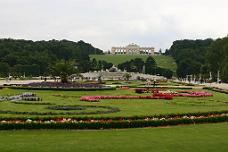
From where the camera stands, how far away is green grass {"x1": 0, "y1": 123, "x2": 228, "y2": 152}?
11.6 m

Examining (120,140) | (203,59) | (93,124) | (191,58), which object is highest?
(191,58)

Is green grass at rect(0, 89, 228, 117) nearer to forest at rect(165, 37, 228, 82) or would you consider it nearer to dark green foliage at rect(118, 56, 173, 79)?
forest at rect(165, 37, 228, 82)

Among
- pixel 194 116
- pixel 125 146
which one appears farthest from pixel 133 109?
pixel 125 146

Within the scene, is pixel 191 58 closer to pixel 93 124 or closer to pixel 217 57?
pixel 217 57

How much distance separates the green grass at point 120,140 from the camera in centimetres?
1157

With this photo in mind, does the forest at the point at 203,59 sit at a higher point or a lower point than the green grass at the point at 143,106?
higher

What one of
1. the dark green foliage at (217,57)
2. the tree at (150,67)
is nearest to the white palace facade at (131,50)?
the tree at (150,67)

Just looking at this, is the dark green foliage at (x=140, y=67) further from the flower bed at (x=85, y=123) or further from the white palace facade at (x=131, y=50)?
the flower bed at (x=85, y=123)

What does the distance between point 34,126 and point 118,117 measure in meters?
3.28

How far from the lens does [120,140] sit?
12.9 metres

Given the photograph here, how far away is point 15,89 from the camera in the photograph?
118 ft

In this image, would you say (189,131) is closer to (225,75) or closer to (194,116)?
(194,116)

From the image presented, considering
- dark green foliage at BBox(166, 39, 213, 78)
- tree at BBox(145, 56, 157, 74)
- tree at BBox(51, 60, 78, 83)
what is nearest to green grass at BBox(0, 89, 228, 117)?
tree at BBox(51, 60, 78, 83)

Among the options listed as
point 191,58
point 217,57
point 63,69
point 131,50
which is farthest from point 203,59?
point 63,69
